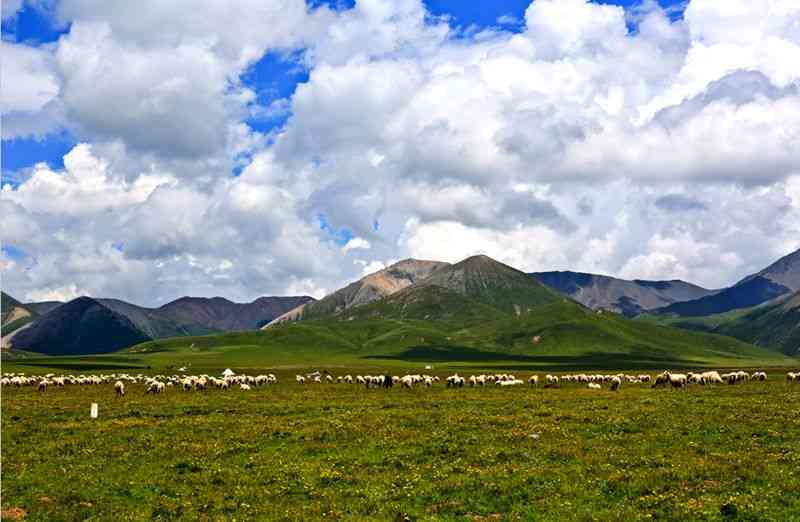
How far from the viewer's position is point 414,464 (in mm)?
29625

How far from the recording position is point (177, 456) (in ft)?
106

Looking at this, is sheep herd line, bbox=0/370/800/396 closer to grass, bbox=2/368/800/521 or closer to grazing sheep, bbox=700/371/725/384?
grazing sheep, bbox=700/371/725/384

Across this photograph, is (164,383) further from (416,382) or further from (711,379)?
(711,379)

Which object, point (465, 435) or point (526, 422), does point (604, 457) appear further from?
point (526, 422)

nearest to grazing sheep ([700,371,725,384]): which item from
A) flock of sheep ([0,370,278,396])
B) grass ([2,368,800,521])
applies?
grass ([2,368,800,521])

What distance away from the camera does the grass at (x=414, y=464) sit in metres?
22.4

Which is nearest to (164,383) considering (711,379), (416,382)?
(416,382)

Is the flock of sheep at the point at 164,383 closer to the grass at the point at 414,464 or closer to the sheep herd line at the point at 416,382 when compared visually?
the sheep herd line at the point at 416,382

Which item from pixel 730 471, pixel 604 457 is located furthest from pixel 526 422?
pixel 730 471

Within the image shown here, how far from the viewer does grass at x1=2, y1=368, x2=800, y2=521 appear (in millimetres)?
22391

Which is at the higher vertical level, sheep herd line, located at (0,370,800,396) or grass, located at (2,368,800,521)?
grass, located at (2,368,800,521)

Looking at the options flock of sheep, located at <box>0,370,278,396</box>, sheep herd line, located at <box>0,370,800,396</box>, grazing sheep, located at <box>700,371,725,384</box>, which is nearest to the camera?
flock of sheep, located at <box>0,370,278,396</box>

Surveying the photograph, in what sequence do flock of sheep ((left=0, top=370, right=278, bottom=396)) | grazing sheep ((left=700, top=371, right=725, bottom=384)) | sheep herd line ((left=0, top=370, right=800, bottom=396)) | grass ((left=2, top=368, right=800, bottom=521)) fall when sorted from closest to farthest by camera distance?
grass ((left=2, top=368, right=800, bottom=521))
flock of sheep ((left=0, top=370, right=278, bottom=396))
sheep herd line ((left=0, top=370, right=800, bottom=396))
grazing sheep ((left=700, top=371, right=725, bottom=384))

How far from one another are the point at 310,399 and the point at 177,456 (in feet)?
108
